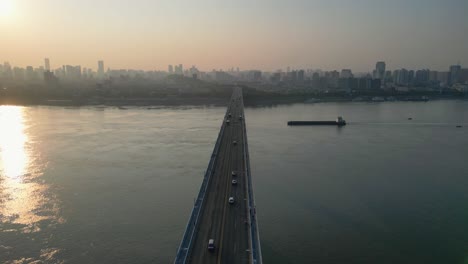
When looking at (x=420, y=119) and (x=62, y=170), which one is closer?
(x=62, y=170)

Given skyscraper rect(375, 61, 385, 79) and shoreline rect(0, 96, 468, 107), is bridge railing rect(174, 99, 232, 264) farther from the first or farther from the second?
skyscraper rect(375, 61, 385, 79)

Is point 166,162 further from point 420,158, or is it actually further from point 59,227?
point 420,158

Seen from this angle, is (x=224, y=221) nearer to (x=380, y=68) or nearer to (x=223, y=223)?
(x=223, y=223)

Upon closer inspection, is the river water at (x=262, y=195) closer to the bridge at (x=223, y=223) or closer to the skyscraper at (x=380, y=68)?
the bridge at (x=223, y=223)

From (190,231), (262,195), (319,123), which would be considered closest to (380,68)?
(319,123)

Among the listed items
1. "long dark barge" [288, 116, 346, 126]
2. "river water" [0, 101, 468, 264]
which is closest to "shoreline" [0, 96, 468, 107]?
"long dark barge" [288, 116, 346, 126]

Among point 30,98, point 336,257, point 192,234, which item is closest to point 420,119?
point 336,257
